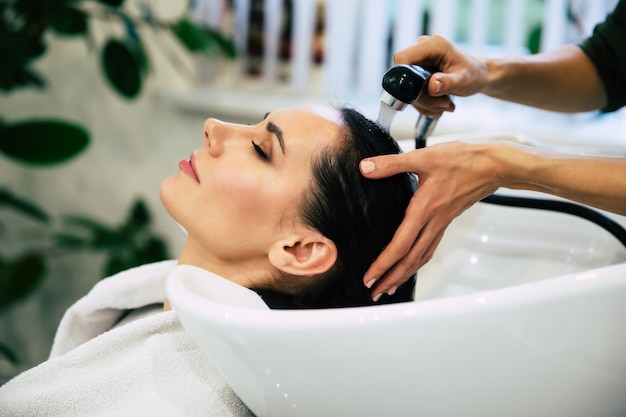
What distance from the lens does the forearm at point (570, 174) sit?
722 mm

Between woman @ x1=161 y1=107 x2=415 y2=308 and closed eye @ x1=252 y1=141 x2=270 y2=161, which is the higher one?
closed eye @ x1=252 y1=141 x2=270 y2=161

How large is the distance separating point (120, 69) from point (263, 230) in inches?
49.1

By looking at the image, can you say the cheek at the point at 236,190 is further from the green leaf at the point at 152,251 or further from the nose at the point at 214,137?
the green leaf at the point at 152,251

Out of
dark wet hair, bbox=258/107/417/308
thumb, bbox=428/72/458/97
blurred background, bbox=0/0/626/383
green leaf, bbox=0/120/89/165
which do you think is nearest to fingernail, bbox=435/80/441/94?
thumb, bbox=428/72/458/97

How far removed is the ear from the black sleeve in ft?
2.15

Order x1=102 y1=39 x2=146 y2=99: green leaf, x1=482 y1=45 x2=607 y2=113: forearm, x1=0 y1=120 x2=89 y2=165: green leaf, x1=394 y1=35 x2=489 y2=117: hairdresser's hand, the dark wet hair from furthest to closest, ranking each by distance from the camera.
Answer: x1=102 y1=39 x2=146 y2=99: green leaf, x1=0 y1=120 x2=89 y2=165: green leaf, x1=482 y1=45 x2=607 y2=113: forearm, x1=394 y1=35 x2=489 y2=117: hairdresser's hand, the dark wet hair

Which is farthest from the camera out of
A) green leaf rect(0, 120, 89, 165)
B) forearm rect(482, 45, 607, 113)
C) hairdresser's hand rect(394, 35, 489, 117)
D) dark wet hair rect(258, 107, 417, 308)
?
green leaf rect(0, 120, 89, 165)

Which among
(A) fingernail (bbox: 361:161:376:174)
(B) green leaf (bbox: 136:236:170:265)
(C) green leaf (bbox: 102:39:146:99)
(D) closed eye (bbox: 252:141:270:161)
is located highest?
(A) fingernail (bbox: 361:161:376:174)

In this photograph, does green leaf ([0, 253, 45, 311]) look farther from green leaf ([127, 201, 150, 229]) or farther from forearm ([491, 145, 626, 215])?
forearm ([491, 145, 626, 215])

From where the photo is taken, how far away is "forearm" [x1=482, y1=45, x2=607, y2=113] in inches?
42.4

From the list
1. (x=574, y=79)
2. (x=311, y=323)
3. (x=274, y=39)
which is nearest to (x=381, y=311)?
(x=311, y=323)

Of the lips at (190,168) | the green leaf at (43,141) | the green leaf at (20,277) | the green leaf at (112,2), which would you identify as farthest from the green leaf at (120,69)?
the lips at (190,168)

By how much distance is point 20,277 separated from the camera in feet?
6.13

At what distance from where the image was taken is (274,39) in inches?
82.1
